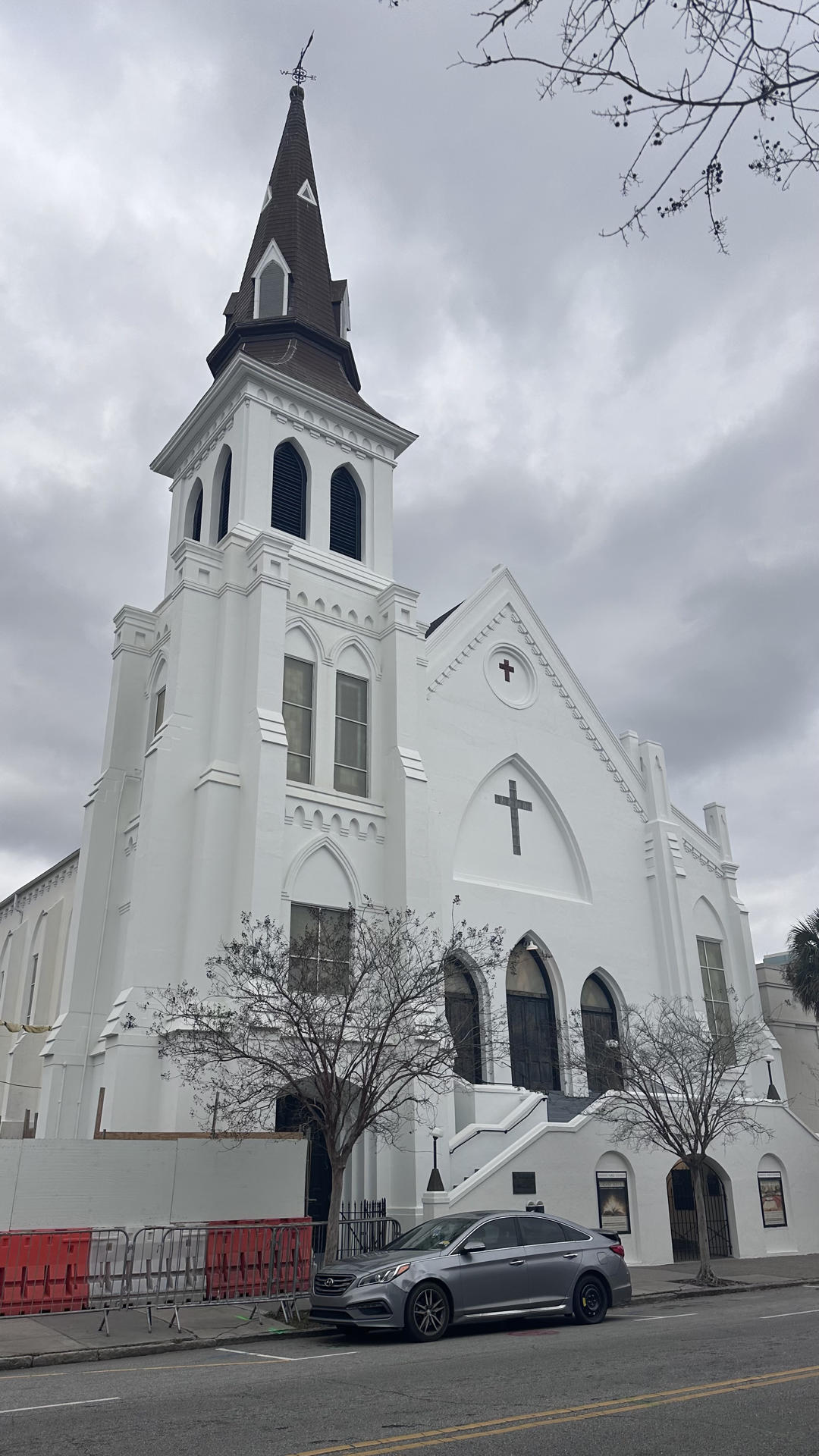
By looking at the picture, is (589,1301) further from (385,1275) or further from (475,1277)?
(385,1275)

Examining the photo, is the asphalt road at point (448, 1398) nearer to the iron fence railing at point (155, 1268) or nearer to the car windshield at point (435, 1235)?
the car windshield at point (435, 1235)

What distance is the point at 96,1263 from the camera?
→ 14.8 m

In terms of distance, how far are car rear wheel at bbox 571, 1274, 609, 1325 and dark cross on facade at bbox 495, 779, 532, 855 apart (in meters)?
14.1

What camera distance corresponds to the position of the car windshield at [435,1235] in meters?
12.6

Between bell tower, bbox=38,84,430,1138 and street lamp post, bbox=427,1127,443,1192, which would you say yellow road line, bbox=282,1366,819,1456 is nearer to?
street lamp post, bbox=427,1127,443,1192

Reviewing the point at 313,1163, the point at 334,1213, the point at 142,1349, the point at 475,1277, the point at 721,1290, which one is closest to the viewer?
the point at 142,1349

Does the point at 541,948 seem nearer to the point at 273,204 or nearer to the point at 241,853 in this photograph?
the point at 241,853

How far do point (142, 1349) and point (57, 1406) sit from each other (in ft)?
12.8

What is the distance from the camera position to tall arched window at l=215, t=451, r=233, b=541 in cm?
2764

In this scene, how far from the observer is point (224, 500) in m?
28.0

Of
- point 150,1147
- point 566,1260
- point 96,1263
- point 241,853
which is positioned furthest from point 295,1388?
point 241,853

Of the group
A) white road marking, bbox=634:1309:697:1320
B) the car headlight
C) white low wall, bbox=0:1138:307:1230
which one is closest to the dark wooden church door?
white low wall, bbox=0:1138:307:1230

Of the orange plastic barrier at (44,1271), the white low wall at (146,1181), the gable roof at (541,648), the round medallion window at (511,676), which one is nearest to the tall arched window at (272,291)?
the gable roof at (541,648)

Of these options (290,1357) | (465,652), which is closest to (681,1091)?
(465,652)
